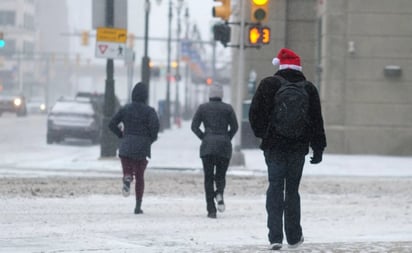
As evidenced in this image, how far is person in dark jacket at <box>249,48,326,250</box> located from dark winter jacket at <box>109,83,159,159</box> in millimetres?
5236

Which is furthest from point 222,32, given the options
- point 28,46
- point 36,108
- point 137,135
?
point 28,46

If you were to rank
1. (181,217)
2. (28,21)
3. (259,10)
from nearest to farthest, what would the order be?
1. (181,217)
2. (259,10)
3. (28,21)

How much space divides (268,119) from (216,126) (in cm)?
500

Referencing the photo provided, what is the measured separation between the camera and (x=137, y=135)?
1542 centimetres

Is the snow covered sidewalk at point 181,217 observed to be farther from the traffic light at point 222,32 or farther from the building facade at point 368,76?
the building facade at point 368,76

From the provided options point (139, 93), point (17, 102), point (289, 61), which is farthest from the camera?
point (17, 102)

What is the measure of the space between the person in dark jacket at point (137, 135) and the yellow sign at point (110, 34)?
11.5m

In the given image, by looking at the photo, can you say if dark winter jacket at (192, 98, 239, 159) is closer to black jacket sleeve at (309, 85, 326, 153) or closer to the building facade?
black jacket sleeve at (309, 85, 326, 153)

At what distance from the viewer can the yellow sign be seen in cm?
2700

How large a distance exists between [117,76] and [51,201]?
469 feet

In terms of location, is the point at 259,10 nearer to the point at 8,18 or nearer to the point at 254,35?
the point at 254,35

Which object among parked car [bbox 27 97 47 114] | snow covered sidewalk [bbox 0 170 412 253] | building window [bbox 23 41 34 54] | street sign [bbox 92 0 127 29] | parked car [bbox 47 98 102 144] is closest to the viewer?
snow covered sidewalk [bbox 0 170 412 253]

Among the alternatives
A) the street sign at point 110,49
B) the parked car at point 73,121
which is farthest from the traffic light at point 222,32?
the parked car at point 73,121

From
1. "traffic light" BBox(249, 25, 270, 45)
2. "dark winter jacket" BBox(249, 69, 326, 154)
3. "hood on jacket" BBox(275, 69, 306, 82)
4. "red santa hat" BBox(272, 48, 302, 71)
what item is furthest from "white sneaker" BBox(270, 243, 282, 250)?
"traffic light" BBox(249, 25, 270, 45)
